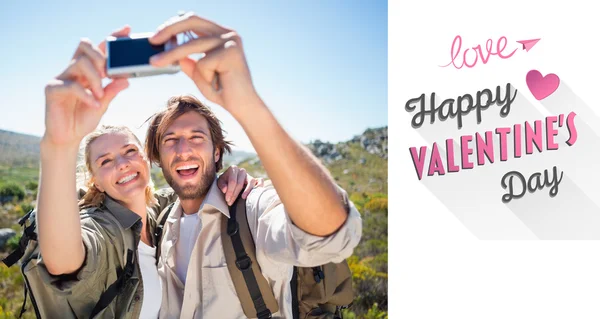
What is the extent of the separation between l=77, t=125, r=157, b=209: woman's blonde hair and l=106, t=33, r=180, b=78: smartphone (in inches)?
51.9

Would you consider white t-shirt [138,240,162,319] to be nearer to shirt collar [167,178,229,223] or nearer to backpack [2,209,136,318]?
backpack [2,209,136,318]

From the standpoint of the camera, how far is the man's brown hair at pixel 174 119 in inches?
97.6

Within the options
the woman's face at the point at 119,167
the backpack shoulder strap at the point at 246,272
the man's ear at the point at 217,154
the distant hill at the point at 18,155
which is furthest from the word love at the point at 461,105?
the distant hill at the point at 18,155

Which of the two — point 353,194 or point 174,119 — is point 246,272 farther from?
point 353,194

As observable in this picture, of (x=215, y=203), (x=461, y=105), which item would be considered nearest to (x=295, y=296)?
(x=215, y=203)

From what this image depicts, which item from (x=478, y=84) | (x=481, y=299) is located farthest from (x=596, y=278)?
(x=478, y=84)

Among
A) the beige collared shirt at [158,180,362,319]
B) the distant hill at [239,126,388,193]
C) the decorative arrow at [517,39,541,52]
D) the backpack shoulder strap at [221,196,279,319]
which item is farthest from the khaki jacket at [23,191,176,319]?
the distant hill at [239,126,388,193]

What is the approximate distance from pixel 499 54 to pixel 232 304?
15.4 ft

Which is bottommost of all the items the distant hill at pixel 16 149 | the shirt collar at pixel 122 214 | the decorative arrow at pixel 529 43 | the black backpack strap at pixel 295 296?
the black backpack strap at pixel 295 296

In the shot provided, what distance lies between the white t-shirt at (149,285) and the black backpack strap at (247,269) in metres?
0.45

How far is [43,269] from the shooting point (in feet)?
5.63

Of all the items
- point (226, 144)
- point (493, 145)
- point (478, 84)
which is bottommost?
point (226, 144)

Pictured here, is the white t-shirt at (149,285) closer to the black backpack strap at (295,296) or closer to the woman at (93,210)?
the woman at (93,210)

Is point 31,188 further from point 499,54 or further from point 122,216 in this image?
point 122,216
